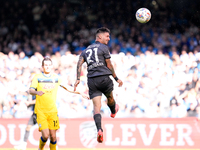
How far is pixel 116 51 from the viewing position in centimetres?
923

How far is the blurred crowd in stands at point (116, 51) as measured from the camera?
26.2 ft

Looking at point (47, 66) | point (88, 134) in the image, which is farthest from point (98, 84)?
point (88, 134)

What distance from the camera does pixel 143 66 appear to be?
26.9 feet

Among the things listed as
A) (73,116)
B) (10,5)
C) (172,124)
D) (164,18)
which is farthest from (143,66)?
(10,5)

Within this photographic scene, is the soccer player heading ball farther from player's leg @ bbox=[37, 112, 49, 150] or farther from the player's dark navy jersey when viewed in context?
player's leg @ bbox=[37, 112, 49, 150]

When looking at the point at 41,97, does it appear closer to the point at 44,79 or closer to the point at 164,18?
the point at 44,79

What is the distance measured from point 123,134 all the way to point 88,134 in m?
0.81

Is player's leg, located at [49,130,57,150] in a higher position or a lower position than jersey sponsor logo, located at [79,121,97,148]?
higher

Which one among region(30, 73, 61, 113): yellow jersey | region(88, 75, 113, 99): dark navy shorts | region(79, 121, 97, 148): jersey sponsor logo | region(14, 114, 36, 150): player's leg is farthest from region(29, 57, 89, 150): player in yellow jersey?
region(79, 121, 97, 148): jersey sponsor logo

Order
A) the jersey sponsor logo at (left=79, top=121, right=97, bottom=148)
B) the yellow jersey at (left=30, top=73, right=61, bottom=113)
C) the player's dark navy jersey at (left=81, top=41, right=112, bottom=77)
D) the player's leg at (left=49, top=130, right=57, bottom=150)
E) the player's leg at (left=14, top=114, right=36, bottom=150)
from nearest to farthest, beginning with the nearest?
the player's dark navy jersey at (left=81, top=41, right=112, bottom=77) → the yellow jersey at (left=30, top=73, right=61, bottom=113) → the player's leg at (left=49, top=130, right=57, bottom=150) → the player's leg at (left=14, top=114, right=36, bottom=150) → the jersey sponsor logo at (left=79, top=121, right=97, bottom=148)

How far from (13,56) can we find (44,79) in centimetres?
332

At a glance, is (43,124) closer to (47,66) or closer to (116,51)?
(47,66)

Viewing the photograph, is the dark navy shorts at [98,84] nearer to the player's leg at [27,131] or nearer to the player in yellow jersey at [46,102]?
the player in yellow jersey at [46,102]

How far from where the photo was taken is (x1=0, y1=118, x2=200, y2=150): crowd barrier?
25.5 ft
